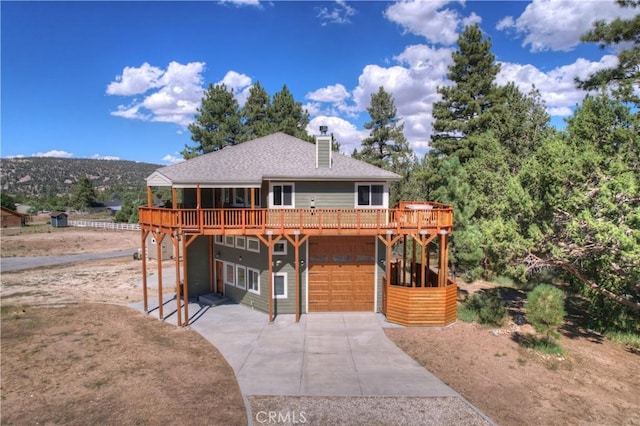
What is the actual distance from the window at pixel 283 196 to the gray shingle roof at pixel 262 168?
0.70m

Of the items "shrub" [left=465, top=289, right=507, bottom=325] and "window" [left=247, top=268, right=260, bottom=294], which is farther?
"window" [left=247, top=268, right=260, bottom=294]

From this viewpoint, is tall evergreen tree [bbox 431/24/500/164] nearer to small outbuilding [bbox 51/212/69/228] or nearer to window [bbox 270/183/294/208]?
window [bbox 270/183/294/208]

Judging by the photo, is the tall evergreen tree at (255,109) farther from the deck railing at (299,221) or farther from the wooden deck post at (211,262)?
the deck railing at (299,221)

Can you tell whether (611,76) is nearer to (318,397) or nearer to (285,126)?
(318,397)

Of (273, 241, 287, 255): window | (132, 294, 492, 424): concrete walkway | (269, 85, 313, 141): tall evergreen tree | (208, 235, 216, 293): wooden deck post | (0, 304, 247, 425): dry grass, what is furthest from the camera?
(269, 85, 313, 141): tall evergreen tree

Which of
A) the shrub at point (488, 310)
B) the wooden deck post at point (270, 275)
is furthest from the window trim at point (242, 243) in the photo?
the shrub at point (488, 310)

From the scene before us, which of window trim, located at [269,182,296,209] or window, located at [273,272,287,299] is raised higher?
window trim, located at [269,182,296,209]

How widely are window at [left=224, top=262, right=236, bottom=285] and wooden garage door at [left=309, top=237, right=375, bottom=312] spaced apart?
170 inches

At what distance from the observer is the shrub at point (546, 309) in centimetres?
1241

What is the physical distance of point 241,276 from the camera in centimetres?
1859

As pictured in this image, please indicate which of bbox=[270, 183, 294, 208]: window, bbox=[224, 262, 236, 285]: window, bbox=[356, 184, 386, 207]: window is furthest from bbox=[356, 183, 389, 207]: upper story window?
bbox=[224, 262, 236, 285]: window

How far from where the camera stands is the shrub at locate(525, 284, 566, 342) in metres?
12.4

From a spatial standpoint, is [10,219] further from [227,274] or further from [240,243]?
[240,243]

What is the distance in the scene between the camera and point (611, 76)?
1719cm
